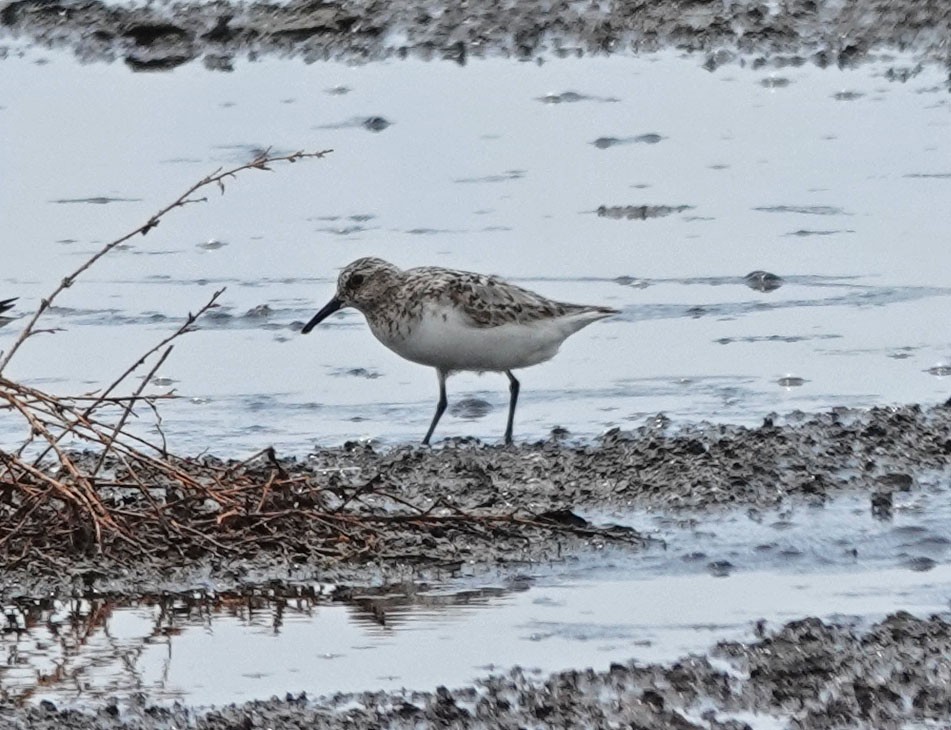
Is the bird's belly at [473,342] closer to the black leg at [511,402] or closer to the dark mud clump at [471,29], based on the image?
the black leg at [511,402]

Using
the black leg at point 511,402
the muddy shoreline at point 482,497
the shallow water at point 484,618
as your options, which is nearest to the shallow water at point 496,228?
the black leg at point 511,402

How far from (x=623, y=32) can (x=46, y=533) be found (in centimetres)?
964

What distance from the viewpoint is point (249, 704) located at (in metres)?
5.20

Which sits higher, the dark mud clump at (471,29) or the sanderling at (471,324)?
the sanderling at (471,324)

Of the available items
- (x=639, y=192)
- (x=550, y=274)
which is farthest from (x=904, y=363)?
(x=639, y=192)

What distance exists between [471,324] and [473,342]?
72mm

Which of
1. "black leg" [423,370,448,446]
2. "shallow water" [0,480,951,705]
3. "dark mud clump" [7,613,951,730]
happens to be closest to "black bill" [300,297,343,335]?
"black leg" [423,370,448,446]

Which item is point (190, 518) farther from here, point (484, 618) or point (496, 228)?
point (496, 228)

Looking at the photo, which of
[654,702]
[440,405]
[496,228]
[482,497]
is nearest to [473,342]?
[440,405]

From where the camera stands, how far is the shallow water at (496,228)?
9258mm

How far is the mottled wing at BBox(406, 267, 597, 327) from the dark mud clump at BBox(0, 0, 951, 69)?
657cm

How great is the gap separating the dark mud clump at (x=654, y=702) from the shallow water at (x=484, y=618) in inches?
5.5

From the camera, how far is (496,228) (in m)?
11.7

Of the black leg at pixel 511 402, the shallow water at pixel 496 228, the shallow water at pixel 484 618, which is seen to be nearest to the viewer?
the shallow water at pixel 484 618
